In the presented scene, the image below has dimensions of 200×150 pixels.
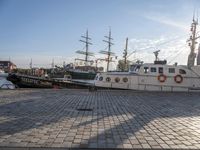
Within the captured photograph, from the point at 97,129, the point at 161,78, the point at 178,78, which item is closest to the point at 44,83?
the point at 161,78

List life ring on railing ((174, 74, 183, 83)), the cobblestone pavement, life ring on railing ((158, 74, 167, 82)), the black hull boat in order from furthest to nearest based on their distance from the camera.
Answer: the black hull boat, life ring on railing ((158, 74, 167, 82)), life ring on railing ((174, 74, 183, 83)), the cobblestone pavement

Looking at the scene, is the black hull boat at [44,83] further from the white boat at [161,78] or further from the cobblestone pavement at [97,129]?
the cobblestone pavement at [97,129]

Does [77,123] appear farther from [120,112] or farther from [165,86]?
[165,86]

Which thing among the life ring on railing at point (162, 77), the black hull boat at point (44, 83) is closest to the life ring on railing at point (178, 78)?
the life ring on railing at point (162, 77)

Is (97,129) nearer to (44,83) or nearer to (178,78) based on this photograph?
(178,78)

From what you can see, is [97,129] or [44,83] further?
[44,83]

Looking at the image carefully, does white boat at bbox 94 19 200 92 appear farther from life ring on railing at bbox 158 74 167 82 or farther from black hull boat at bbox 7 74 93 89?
black hull boat at bbox 7 74 93 89

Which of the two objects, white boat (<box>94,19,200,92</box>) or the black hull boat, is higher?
white boat (<box>94,19,200,92</box>)

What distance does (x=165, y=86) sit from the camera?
81.5 feet

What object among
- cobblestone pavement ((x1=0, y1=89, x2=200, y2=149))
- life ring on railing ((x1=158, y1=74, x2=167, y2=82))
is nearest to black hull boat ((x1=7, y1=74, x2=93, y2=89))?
life ring on railing ((x1=158, y1=74, x2=167, y2=82))

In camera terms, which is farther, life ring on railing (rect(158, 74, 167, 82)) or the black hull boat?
the black hull boat

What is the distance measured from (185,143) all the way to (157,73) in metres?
18.3

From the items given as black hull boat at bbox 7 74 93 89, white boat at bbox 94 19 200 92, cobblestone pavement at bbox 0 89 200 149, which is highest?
white boat at bbox 94 19 200 92

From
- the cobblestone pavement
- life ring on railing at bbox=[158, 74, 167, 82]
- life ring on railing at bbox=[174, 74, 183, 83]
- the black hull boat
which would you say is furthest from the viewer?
the black hull boat
